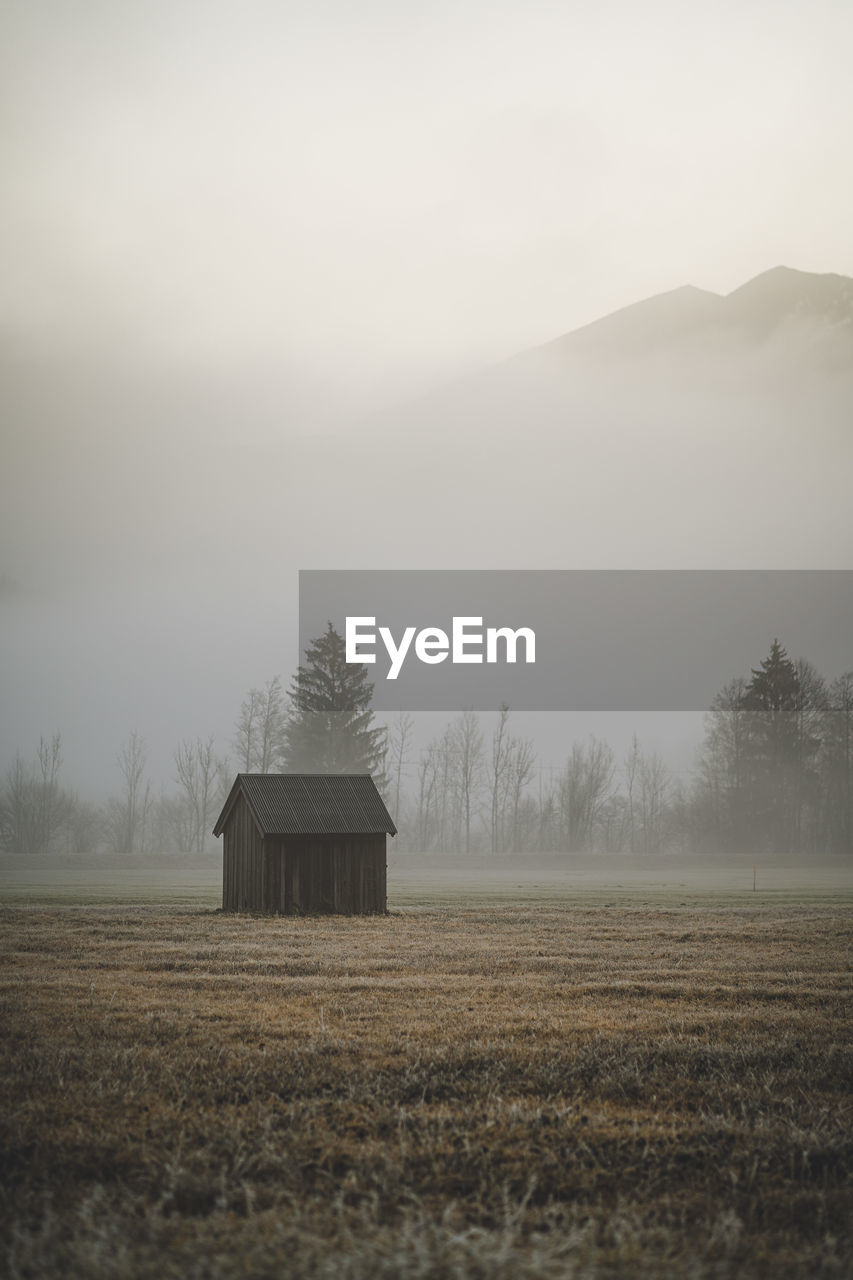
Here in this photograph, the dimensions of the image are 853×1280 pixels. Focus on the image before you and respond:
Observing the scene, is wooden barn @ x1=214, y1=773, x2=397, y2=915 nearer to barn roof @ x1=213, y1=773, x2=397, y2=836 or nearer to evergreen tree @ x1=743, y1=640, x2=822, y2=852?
barn roof @ x1=213, y1=773, x2=397, y2=836

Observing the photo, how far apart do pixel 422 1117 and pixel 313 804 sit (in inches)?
949

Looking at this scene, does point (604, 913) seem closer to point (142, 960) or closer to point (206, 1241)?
point (142, 960)

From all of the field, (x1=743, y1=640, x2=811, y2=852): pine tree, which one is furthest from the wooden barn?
(x1=743, y1=640, x2=811, y2=852): pine tree

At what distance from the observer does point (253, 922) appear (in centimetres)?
2842

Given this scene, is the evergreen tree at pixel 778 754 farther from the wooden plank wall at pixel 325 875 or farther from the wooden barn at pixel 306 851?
the wooden plank wall at pixel 325 875

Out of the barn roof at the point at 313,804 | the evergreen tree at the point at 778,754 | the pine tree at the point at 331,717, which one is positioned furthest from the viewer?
the evergreen tree at the point at 778,754

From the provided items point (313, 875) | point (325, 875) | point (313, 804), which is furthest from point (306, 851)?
point (313, 804)

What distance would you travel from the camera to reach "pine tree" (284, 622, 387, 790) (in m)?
76.2

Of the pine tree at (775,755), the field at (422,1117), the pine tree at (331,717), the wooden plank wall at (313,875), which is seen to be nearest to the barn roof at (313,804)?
the wooden plank wall at (313,875)

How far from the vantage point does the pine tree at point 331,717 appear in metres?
76.2

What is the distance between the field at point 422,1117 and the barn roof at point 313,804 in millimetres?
11542

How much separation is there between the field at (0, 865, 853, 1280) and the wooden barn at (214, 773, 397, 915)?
11.3 meters

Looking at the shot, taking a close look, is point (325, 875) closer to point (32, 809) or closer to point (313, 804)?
point (313, 804)

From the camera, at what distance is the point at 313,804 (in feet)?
107
